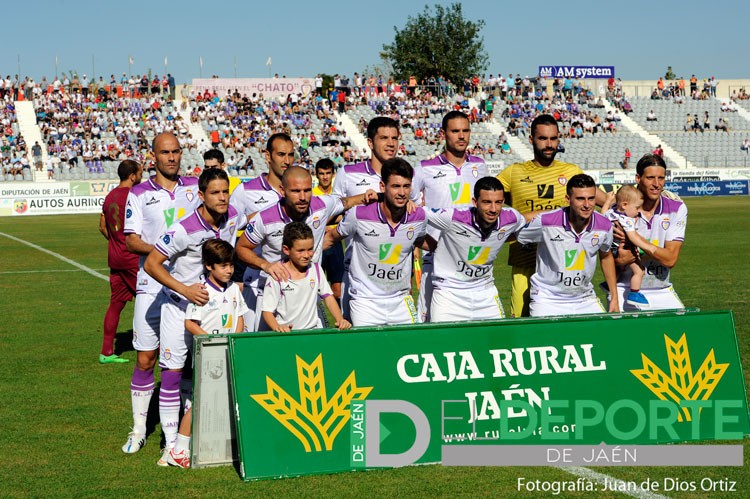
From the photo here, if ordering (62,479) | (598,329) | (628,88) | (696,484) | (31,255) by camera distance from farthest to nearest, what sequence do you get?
1. (628,88)
2. (31,255)
3. (598,329)
4. (62,479)
5. (696,484)

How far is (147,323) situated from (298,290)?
50.2 inches

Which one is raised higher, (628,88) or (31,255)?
(628,88)

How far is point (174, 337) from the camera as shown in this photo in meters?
6.64

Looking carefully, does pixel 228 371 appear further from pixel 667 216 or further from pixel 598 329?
pixel 667 216

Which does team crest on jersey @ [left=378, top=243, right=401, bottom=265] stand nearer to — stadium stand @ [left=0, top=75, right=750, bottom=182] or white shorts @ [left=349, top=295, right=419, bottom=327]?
white shorts @ [left=349, top=295, right=419, bottom=327]

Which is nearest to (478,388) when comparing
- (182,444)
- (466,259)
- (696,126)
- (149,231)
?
(466,259)

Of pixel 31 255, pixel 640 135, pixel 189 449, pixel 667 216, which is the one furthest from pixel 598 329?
pixel 640 135

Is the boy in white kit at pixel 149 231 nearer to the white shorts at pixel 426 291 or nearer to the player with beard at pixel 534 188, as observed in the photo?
the white shorts at pixel 426 291

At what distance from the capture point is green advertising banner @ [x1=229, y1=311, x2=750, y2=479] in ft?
19.5

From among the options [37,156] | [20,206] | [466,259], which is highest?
[37,156]

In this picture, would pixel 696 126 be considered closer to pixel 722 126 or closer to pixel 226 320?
pixel 722 126

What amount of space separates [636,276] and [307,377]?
3200 millimetres

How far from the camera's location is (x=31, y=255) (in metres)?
23.1

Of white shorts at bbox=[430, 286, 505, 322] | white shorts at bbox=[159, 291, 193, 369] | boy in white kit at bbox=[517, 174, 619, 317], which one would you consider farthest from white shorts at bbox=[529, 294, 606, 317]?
white shorts at bbox=[159, 291, 193, 369]
